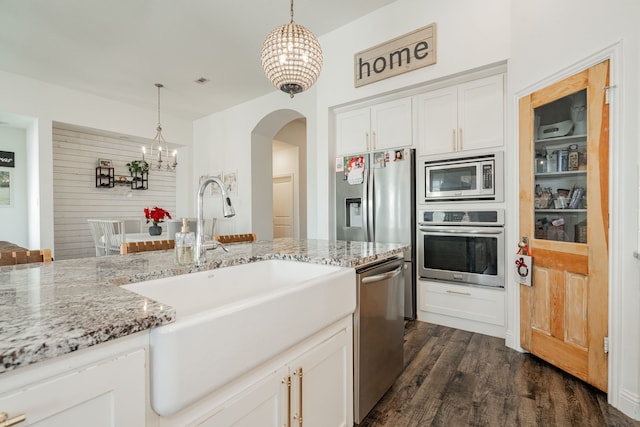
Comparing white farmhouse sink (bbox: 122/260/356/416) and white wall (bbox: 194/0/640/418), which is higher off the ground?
white wall (bbox: 194/0/640/418)

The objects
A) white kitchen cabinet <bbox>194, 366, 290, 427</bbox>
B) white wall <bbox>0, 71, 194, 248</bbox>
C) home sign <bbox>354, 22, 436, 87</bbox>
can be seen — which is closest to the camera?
white kitchen cabinet <bbox>194, 366, 290, 427</bbox>

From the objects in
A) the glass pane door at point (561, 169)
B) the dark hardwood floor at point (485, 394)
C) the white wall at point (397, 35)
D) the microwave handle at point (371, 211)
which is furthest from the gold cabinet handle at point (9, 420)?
the white wall at point (397, 35)

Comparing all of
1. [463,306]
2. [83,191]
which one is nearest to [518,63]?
[463,306]

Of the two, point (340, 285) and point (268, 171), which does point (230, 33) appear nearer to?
point (268, 171)

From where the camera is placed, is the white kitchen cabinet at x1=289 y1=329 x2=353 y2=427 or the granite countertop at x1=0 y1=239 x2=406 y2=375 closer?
the granite countertop at x1=0 y1=239 x2=406 y2=375

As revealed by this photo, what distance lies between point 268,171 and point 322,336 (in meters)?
4.56

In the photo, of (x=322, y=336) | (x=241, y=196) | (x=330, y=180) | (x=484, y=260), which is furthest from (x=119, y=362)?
(x=241, y=196)

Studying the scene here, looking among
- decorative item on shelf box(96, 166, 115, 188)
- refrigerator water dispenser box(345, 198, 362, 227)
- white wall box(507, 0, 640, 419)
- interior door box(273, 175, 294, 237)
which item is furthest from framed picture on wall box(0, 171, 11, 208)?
white wall box(507, 0, 640, 419)

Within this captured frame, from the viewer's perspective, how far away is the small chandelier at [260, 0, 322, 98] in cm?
183

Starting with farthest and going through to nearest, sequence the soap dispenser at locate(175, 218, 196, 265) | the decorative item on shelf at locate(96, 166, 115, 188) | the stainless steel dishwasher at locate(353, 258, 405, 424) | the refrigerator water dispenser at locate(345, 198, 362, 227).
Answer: the decorative item on shelf at locate(96, 166, 115, 188)
the refrigerator water dispenser at locate(345, 198, 362, 227)
the stainless steel dishwasher at locate(353, 258, 405, 424)
the soap dispenser at locate(175, 218, 196, 265)

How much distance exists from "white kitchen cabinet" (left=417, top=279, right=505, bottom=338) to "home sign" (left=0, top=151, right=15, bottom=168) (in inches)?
245

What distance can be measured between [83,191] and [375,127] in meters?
5.06

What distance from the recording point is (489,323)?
2.70m

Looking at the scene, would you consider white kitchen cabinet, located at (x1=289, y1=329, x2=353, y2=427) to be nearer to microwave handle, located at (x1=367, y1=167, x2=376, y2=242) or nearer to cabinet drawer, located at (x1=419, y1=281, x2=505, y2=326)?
cabinet drawer, located at (x1=419, y1=281, x2=505, y2=326)
